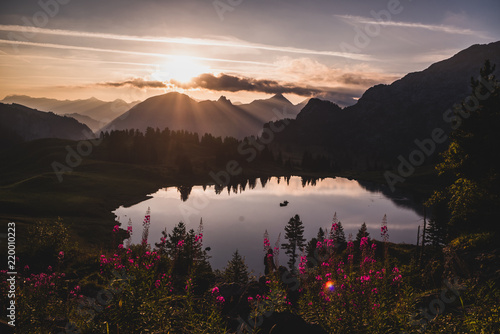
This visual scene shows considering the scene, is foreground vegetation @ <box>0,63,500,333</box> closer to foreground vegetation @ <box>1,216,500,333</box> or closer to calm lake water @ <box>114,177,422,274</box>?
foreground vegetation @ <box>1,216,500,333</box>

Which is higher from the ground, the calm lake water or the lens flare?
the lens flare

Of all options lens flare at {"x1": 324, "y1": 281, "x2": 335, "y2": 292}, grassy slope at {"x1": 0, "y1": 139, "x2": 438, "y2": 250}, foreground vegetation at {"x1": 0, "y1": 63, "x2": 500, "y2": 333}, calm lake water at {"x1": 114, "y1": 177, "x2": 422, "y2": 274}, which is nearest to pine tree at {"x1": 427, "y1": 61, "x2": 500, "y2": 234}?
foreground vegetation at {"x1": 0, "y1": 63, "x2": 500, "y2": 333}

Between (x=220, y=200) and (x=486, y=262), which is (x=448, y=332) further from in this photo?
(x=220, y=200)

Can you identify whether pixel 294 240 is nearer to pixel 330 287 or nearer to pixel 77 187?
pixel 330 287

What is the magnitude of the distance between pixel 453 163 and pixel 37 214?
76.3 m

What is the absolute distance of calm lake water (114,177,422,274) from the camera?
67188mm

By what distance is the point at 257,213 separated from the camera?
9631 centimetres

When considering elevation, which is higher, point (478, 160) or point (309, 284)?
point (478, 160)

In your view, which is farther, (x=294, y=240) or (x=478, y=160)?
(x=294, y=240)

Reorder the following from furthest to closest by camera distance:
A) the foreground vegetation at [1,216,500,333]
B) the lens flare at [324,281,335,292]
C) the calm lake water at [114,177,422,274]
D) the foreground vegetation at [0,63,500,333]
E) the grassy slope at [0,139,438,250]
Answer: the calm lake water at [114,177,422,274] → the grassy slope at [0,139,438,250] → the lens flare at [324,281,335,292] → the foreground vegetation at [0,63,500,333] → the foreground vegetation at [1,216,500,333]

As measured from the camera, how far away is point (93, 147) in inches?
7682

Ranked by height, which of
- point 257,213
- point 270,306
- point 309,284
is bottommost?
point 257,213

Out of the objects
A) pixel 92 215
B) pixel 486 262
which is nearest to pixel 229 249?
pixel 92 215

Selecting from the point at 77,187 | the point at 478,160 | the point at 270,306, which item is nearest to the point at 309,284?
the point at 270,306
